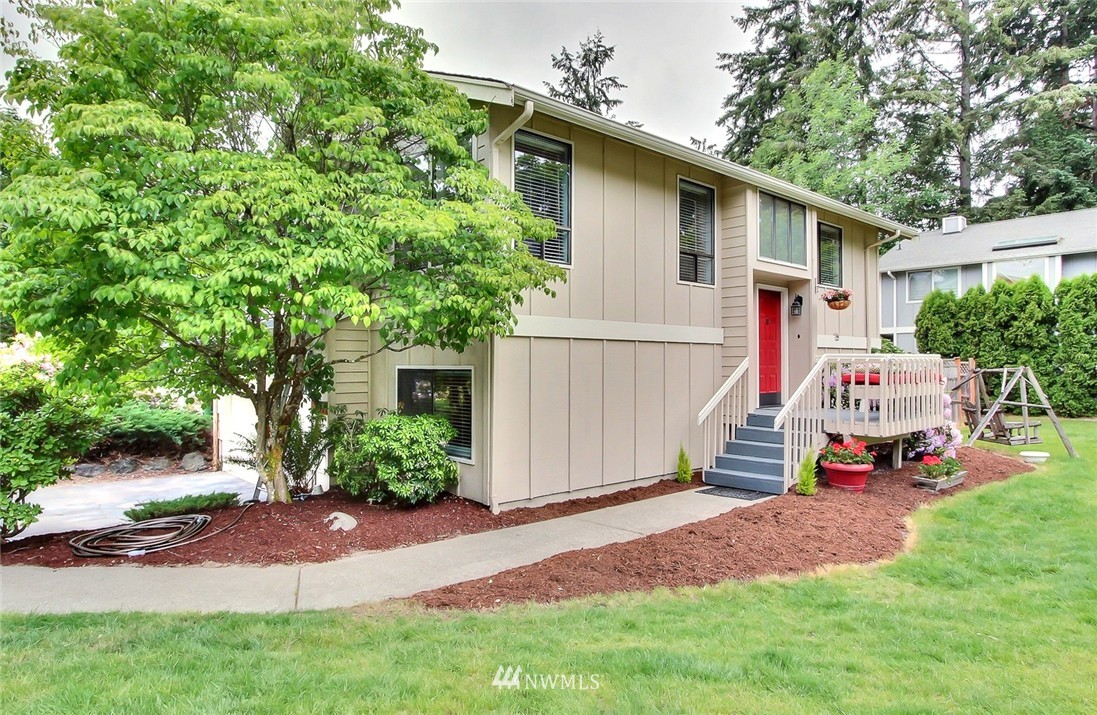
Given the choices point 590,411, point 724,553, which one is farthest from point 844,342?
point 724,553

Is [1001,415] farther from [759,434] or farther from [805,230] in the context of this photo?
[759,434]

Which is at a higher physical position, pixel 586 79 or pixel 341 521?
pixel 586 79

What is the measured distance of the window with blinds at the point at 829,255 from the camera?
10.7 meters

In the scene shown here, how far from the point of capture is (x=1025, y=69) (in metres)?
20.4

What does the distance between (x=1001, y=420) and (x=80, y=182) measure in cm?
1250

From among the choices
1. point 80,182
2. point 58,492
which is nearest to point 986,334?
point 80,182

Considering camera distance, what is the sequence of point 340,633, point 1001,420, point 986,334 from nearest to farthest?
point 340,633 → point 1001,420 → point 986,334

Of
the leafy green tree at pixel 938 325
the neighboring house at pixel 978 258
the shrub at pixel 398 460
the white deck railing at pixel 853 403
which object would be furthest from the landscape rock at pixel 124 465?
the leafy green tree at pixel 938 325

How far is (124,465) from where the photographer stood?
10672mm

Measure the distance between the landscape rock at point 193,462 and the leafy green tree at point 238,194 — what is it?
636 cm

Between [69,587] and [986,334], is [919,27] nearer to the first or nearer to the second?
[986,334]

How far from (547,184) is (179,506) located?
532 centimetres

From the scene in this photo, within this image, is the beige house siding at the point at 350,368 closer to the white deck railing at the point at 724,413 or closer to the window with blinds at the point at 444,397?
the window with blinds at the point at 444,397

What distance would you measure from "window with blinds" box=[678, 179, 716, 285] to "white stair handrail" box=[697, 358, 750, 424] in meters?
1.35
